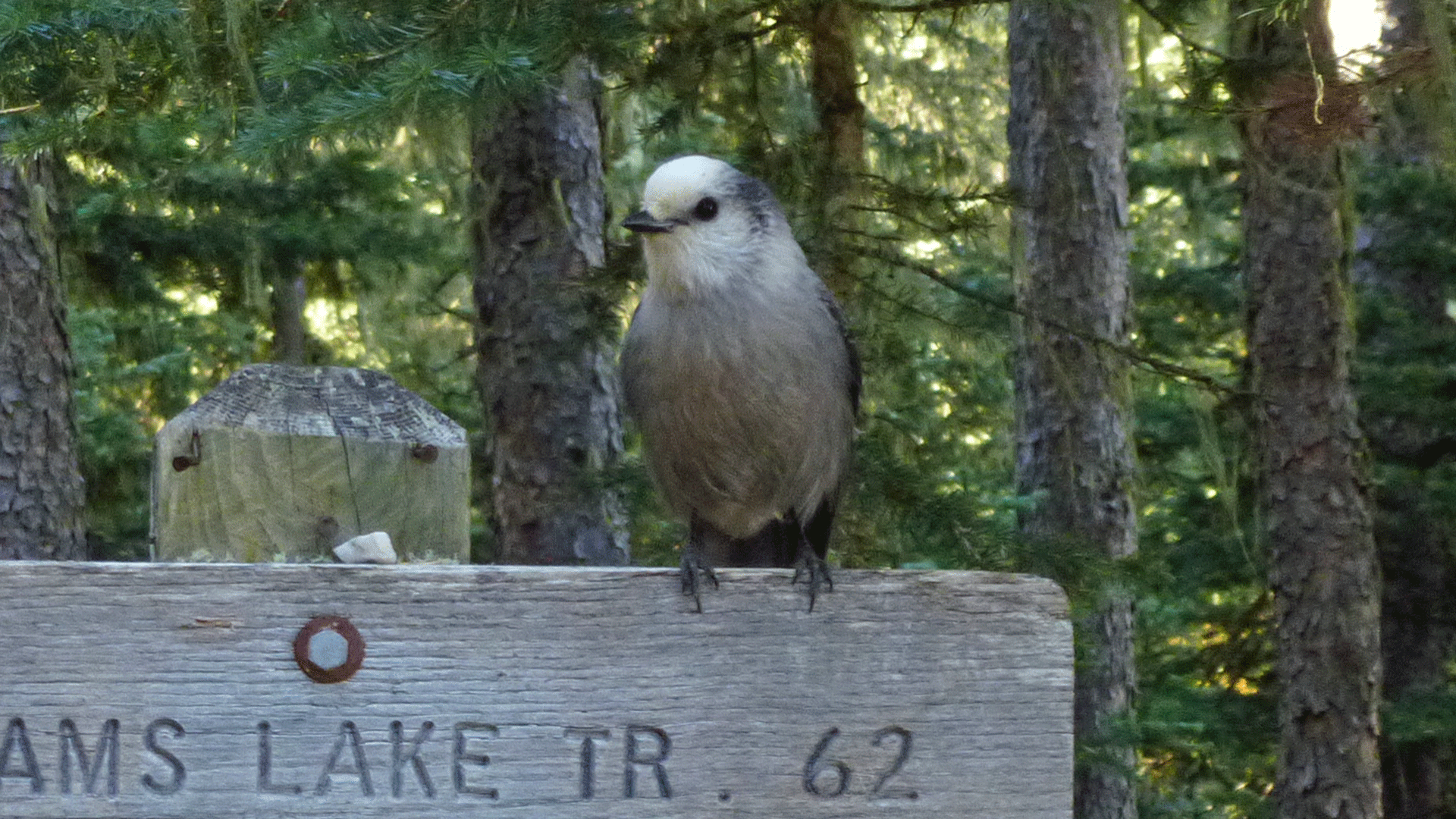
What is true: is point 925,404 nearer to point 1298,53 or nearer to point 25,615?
point 1298,53

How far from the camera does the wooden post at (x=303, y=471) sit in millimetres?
2152

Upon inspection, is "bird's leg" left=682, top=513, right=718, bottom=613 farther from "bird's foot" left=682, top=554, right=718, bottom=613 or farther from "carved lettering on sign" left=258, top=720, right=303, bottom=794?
"carved lettering on sign" left=258, top=720, right=303, bottom=794

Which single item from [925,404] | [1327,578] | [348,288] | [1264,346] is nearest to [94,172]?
[348,288]

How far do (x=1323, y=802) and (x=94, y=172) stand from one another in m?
6.51

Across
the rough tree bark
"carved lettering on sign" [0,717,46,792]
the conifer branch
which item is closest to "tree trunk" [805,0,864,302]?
the conifer branch

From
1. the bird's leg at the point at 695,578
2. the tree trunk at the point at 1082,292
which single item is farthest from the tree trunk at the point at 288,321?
the bird's leg at the point at 695,578

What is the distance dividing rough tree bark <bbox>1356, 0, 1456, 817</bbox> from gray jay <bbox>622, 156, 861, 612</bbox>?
563 centimetres

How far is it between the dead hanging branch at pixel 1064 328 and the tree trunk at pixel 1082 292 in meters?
3.08

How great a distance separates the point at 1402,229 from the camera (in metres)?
8.36

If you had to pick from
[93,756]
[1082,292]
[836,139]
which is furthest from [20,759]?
[1082,292]

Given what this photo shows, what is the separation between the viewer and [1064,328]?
3.98 m

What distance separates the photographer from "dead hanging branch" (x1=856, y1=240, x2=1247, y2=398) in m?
4.00

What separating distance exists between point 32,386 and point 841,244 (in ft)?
12.4

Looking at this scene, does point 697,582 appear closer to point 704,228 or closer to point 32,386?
point 704,228
